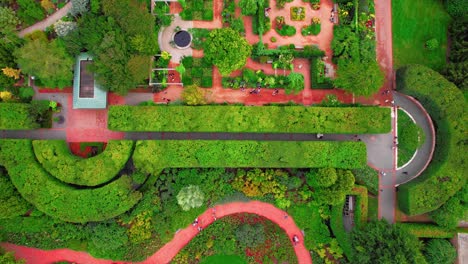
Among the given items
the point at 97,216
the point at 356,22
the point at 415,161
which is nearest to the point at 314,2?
the point at 356,22

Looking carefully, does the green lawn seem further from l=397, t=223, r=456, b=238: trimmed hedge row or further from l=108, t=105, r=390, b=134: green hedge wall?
l=397, t=223, r=456, b=238: trimmed hedge row

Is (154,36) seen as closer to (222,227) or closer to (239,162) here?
(239,162)

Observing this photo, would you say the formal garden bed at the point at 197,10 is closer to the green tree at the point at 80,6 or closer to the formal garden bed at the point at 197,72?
the formal garden bed at the point at 197,72

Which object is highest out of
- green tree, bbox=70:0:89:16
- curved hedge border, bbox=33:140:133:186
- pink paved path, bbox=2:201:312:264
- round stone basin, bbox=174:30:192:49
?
green tree, bbox=70:0:89:16

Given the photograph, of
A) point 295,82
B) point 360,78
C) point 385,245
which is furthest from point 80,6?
point 385,245

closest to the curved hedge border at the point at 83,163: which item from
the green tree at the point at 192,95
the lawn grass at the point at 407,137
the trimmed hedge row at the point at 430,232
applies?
the green tree at the point at 192,95

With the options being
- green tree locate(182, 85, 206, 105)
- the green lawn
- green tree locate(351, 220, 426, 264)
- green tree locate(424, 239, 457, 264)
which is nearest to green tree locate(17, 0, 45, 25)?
green tree locate(182, 85, 206, 105)
